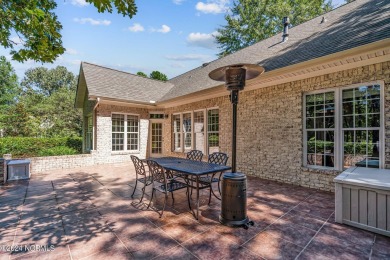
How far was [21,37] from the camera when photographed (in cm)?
395

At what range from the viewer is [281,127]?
618 centimetres

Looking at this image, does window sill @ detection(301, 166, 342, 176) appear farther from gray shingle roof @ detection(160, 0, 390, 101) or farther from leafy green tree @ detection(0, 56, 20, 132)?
leafy green tree @ detection(0, 56, 20, 132)

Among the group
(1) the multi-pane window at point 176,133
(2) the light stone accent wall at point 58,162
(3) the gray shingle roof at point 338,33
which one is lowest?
(2) the light stone accent wall at point 58,162

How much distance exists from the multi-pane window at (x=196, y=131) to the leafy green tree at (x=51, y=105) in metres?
13.2

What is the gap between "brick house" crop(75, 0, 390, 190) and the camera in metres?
4.48

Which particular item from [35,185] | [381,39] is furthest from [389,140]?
[35,185]

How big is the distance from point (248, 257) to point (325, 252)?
3.34 feet

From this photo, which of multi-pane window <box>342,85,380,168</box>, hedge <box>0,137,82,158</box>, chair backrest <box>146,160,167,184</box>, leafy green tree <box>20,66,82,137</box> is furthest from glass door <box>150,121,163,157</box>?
leafy green tree <box>20,66,82,137</box>

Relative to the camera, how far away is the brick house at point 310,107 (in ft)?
14.7

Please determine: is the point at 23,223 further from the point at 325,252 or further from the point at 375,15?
the point at 375,15

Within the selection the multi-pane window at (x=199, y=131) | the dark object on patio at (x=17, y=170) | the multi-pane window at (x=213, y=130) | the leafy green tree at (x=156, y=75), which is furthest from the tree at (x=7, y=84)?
the multi-pane window at (x=213, y=130)

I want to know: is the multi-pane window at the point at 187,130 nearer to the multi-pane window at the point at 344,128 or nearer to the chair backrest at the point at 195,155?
the chair backrest at the point at 195,155

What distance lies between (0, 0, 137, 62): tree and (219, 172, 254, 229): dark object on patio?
3.28 metres

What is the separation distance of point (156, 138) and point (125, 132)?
1932 mm
